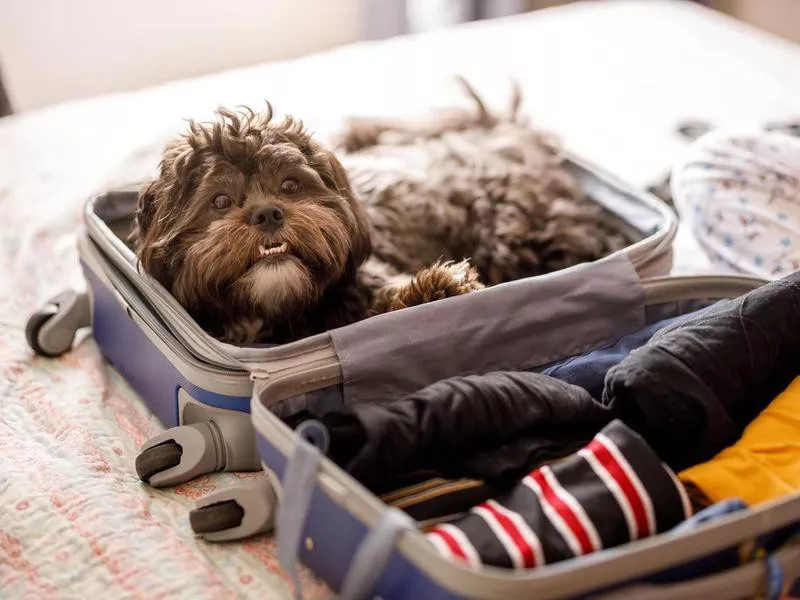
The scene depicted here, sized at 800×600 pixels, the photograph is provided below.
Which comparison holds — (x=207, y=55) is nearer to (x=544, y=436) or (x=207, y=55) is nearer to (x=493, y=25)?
(x=493, y=25)

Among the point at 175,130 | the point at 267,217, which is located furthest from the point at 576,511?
the point at 175,130

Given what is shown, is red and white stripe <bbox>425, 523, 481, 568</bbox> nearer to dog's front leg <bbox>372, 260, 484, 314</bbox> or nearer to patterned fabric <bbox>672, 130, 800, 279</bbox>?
dog's front leg <bbox>372, 260, 484, 314</bbox>

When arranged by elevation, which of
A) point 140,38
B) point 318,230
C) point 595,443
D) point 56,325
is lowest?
point 56,325

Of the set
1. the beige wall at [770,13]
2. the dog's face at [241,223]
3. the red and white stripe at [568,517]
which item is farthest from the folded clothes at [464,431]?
the beige wall at [770,13]

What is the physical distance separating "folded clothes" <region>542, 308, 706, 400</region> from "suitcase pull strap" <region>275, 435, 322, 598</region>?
52 centimetres

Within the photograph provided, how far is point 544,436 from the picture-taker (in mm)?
1355

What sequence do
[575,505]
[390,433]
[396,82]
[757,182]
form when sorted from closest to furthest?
1. [575,505]
2. [390,433]
3. [757,182]
4. [396,82]

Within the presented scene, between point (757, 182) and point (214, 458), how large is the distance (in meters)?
1.26

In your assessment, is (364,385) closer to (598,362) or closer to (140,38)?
(598,362)

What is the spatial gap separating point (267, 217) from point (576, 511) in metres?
0.67

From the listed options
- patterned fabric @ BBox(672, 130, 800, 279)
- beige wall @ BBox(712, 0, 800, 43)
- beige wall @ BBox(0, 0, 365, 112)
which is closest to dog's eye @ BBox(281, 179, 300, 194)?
patterned fabric @ BBox(672, 130, 800, 279)

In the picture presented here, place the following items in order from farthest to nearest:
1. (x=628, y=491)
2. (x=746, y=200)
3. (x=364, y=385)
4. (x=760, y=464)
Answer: (x=746, y=200), (x=364, y=385), (x=760, y=464), (x=628, y=491)

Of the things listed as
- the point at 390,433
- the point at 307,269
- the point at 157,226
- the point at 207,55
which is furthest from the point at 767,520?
the point at 207,55

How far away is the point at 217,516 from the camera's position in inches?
54.7
